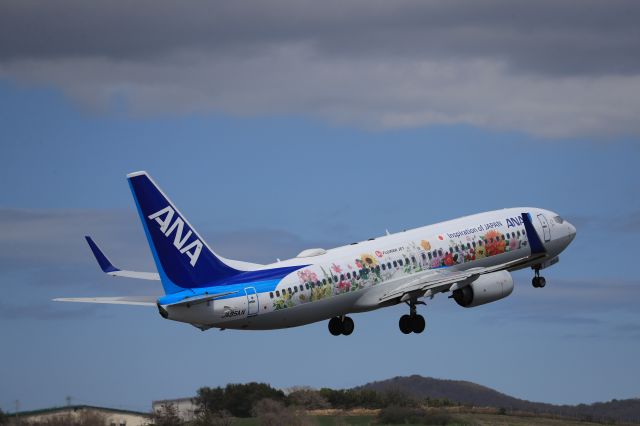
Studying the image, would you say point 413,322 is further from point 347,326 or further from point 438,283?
point 347,326

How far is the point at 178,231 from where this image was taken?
270ft

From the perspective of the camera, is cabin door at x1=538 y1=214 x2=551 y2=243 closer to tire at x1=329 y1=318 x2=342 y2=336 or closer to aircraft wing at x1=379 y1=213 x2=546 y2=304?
aircraft wing at x1=379 y1=213 x2=546 y2=304

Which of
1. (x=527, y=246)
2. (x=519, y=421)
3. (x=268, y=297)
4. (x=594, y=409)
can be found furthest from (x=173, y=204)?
(x=594, y=409)

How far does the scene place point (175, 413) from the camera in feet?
305

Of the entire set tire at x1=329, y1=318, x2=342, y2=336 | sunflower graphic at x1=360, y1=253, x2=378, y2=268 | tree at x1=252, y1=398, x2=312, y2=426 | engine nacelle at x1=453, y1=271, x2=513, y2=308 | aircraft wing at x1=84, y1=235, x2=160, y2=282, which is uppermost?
aircraft wing at x1=84, y1=235, x2=160, y2=282

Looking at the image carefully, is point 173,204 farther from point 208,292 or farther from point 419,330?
point 419,330

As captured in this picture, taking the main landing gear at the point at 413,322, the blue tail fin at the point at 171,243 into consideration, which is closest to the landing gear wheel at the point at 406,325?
the main landing gear at the point at 413,322

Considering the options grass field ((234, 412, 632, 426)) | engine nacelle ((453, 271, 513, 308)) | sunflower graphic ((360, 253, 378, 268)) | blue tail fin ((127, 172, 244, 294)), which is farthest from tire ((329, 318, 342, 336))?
blue tail fin ((127, 172, 244, 294))

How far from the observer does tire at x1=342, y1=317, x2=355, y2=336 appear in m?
96.4

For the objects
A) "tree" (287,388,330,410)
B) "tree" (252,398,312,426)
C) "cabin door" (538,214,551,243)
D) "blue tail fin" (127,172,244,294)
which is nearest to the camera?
"blue tail fin" (127,172,244,294)

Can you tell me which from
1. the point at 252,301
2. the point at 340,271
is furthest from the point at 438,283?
the point at 252,301

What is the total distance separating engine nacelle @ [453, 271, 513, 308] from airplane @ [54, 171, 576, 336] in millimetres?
61

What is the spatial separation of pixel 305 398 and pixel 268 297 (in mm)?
28728

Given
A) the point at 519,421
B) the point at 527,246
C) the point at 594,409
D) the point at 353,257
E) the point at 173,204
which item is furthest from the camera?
the point at 594,409
